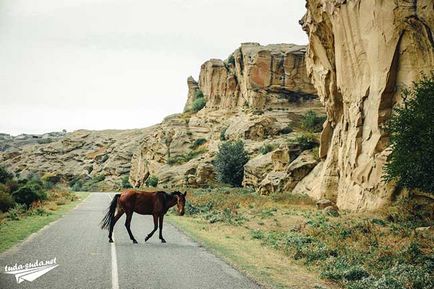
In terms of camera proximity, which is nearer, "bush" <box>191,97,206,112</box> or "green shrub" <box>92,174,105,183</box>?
"green shrub" <box>92,174,105,183</box>

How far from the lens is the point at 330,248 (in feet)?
44.3

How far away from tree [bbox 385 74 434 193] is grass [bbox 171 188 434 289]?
2041 mm

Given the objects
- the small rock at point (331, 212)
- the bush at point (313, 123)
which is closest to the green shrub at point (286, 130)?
the bush at point (313, 123)

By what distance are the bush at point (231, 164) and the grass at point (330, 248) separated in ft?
101

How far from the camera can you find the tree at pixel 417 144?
1738cm

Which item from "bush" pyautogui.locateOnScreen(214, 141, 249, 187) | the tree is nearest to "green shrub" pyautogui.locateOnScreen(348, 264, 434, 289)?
the tree

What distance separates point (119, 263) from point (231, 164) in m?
44.2

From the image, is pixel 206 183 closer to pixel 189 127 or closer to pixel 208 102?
pixel 189 127

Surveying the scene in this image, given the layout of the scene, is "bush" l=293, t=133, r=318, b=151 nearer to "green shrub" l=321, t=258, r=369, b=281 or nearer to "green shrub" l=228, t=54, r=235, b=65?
"green shrub" l=321, t=258, r=369, b=281

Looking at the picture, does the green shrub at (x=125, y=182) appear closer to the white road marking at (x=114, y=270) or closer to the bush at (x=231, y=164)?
the bush at (x=231, y=164)

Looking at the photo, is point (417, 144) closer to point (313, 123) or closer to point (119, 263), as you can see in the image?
point (119, 263)

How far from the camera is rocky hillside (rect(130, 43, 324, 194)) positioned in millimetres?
46675

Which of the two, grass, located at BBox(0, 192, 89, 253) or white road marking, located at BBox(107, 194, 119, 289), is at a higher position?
white road marking, located at BBox(107, 194, 119, 289)

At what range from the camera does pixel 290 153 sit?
45.4 meters
